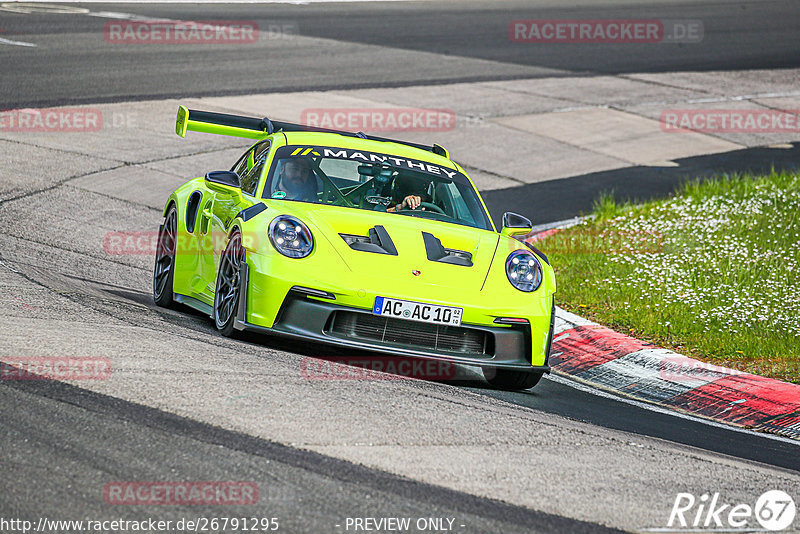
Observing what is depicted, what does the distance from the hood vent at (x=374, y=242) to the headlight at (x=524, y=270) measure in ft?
2.54

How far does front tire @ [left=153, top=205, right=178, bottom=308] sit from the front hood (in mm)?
1556

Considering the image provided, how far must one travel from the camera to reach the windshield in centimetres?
785

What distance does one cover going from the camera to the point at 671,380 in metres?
7.89

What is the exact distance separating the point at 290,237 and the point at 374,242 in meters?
0.56

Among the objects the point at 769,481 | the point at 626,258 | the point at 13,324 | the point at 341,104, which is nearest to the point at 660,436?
the point at 769,481

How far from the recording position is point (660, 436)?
6.32 m

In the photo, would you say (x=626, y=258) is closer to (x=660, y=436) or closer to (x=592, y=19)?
(x=660, y=436)

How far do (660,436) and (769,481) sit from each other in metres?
0.99

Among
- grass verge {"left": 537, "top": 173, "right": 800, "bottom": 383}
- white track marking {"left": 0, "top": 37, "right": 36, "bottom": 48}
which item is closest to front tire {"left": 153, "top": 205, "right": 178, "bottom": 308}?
grass verge {"left": 537, "top": 173, "right": 800, "bottom": 383}

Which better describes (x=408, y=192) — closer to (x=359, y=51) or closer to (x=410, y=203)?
(x=410, y=203)
